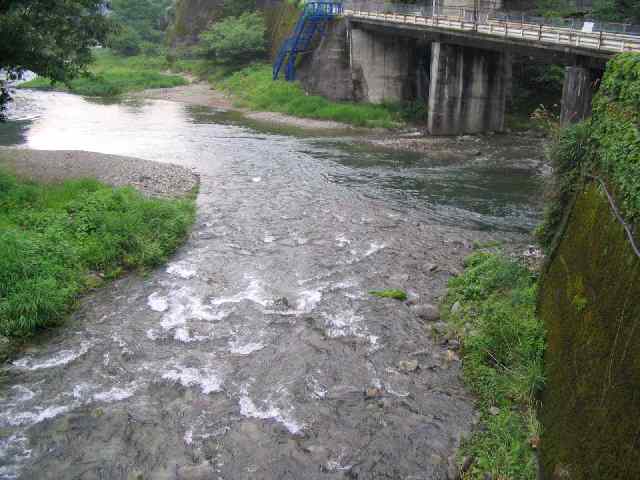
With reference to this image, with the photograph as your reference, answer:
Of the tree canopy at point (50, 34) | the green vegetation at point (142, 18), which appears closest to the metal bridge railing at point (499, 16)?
the tree canopy at point (50, 34)

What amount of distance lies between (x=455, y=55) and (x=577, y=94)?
40.0 ft

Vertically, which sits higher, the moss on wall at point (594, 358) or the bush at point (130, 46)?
the bush at point (130, 46)

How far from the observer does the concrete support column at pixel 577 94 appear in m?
24.5

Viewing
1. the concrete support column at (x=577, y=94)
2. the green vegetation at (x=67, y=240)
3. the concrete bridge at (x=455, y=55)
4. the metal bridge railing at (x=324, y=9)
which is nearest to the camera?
the green vegetation at (x=67, y=240)

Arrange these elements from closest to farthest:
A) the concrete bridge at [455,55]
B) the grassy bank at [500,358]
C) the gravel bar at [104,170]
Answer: the grassy bank at [500,358] < the gravel bar at [104,170] < the concrete bridge at [455,55]

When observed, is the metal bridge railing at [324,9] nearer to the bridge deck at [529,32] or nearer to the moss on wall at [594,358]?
the bridge deck at [529,32]

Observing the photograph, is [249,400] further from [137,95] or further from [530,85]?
[137,95]

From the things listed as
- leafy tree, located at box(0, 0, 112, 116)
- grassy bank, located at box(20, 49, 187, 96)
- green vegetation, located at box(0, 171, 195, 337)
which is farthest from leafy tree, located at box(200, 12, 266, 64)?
green vegetation, located at box(0, 171, 195, 337)

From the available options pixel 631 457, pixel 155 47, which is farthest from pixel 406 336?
pixel 155 47

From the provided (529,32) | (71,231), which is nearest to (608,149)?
(71,231)

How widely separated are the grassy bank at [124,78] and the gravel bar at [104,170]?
1157 inches

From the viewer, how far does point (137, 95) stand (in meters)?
58.2

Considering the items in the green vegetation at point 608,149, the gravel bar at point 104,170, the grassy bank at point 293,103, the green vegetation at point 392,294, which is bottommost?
the green vegetation at point 392,294

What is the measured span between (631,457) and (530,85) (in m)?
40.7
